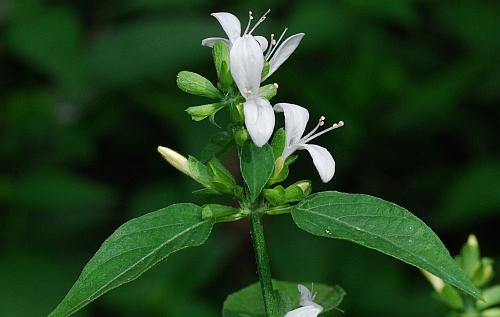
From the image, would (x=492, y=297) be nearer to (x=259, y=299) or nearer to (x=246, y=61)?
(x=259, y=299)

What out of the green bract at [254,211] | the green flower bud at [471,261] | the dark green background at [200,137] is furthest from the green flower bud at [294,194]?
the dark green background at [200,137]

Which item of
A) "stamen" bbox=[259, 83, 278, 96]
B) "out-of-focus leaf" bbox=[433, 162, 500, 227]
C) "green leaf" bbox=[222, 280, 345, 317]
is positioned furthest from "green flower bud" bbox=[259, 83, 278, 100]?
"out-of-focus leaf" bbox=[433, 162, 500, 227]

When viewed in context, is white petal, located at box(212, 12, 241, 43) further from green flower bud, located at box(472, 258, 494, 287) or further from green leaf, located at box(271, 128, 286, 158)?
green flower bud, located at box(472, 258, 494, 287)

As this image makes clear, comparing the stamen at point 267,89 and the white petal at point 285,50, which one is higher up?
the white petal at point 285,50

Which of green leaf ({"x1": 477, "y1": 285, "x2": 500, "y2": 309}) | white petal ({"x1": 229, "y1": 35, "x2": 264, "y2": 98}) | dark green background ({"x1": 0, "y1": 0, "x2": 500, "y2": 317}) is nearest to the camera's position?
white petal ({"x1": 229, "y1": 35, "x2": 264, "y2": 98})

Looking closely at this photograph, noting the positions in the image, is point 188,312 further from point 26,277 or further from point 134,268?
point 134,268

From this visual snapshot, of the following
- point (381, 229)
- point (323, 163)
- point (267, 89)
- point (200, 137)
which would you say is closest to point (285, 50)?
point (267, 89)

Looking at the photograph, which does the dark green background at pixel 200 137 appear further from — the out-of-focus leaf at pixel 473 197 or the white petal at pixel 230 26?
the white petal at pixel 230 26
